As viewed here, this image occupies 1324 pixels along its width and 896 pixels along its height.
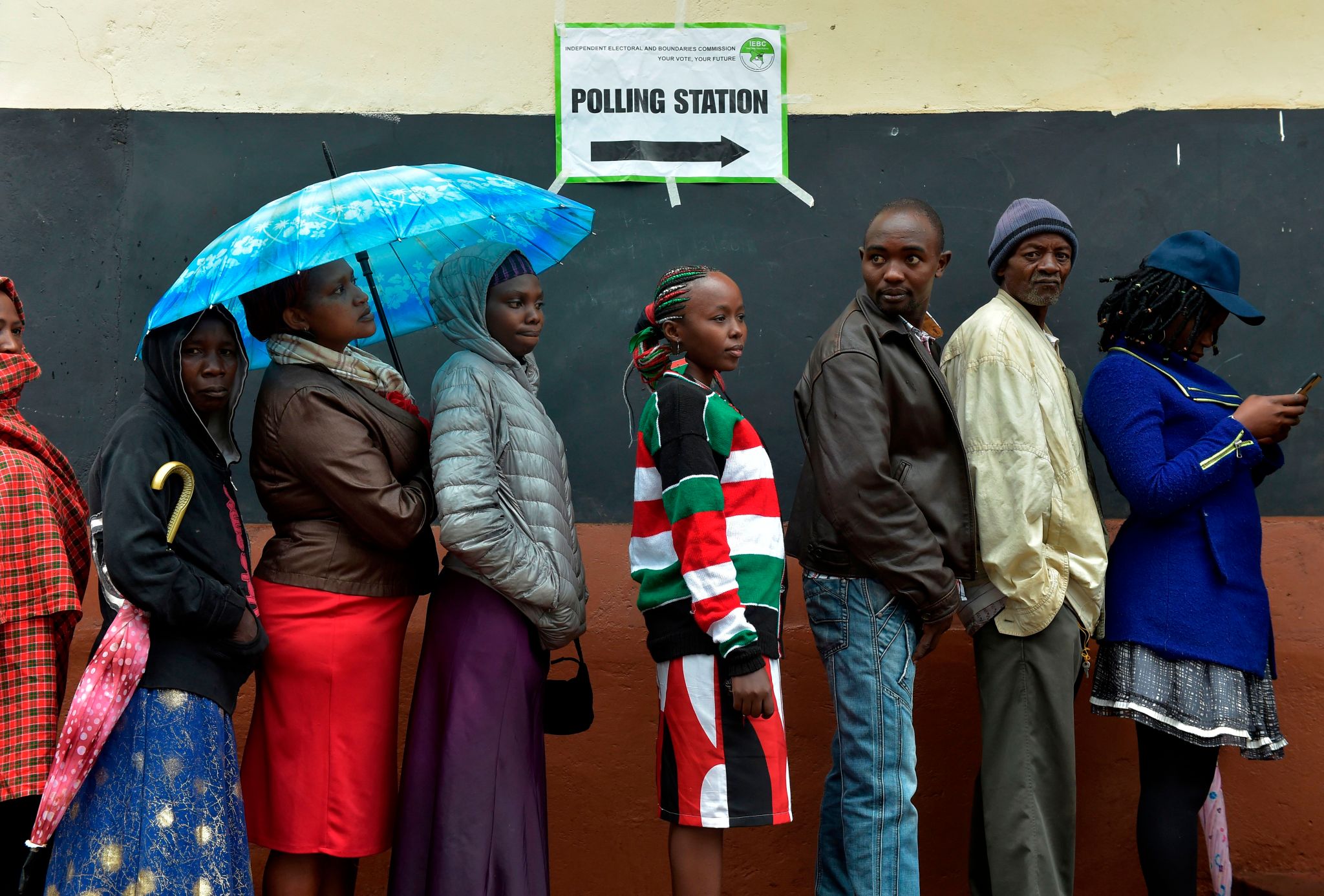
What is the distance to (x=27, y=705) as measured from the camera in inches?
122

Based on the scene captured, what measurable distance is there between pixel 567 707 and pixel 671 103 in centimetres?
229

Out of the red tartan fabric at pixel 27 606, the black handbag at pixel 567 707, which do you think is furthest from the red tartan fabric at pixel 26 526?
the black handbag at pixel 567 707

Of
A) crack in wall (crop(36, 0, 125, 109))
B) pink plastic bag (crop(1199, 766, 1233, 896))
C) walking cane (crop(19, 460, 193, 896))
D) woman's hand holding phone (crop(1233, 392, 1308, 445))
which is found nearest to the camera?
walking cane (crop(19, 460, 193, 896))

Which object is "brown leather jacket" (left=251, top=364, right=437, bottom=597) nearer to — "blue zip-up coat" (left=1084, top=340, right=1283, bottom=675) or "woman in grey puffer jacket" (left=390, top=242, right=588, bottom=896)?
"woman in grey puffer jacket" (left=390, top=242, right=588, bottom=896)

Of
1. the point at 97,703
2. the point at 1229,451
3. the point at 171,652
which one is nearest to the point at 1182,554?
the point at 1229,451

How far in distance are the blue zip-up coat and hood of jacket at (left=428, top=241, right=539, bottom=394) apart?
185cm

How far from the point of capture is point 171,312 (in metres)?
2.93

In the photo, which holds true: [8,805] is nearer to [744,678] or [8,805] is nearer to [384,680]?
[384,680]

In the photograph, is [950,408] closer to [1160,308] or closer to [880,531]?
[880,531]

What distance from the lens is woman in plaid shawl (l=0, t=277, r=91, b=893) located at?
10.1 feet

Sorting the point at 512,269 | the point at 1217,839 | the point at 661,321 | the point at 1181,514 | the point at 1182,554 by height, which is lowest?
the point at 1217,839

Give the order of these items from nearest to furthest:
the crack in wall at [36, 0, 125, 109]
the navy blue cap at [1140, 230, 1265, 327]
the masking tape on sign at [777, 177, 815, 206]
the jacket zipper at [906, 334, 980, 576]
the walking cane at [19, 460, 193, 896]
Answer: the walking cane at [19, 460, 193, 896] < the jacket zipper at [906, 334, 980, 576] < the navy blue cap at [1140, 230, 1265, 327] < the crack in wall at [36, 0, 125, 109] < the masking tape on sign at [777, 177, 815, 206]

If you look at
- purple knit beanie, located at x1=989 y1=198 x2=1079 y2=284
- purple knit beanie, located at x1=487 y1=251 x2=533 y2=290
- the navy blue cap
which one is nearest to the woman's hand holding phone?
the navy blue cap

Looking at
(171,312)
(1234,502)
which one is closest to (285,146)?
(171,312)
